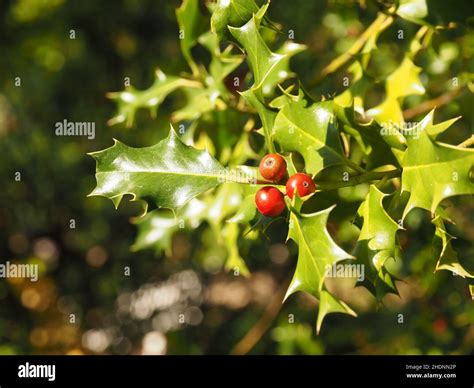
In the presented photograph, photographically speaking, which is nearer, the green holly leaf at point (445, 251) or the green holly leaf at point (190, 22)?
the green holly leaf at point (445, 251)

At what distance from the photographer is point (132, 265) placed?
3.39 metres

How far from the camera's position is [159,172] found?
1178mm

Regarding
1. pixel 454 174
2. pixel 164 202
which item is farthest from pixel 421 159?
pixel 164 202

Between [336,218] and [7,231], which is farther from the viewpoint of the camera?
[7,231]

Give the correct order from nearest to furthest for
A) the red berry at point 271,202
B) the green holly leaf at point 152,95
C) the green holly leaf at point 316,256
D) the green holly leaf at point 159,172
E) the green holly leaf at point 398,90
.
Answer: the green holly leaf at point 316,256 < the red berry at point 271,202 < the green holly leaf at point 159,172 < the green holly leaf at point 398,90 < the green holly leaf at point 152,95

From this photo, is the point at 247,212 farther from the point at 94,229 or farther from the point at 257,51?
the point at 94,229

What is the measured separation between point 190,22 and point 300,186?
0.88m

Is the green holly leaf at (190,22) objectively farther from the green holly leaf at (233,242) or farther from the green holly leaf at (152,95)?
the green holly leaf at (233,242)

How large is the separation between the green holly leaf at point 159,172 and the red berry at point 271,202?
0.12 metres

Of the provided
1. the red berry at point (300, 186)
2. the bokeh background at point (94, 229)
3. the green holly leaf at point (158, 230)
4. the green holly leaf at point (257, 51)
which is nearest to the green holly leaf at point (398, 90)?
the green holly leaf at point (257, 51)

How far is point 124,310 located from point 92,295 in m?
0.19

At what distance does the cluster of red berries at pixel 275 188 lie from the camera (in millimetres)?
1043
